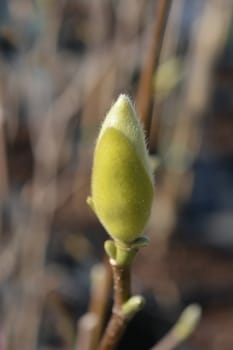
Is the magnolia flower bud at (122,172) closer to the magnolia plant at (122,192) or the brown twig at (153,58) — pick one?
the magnolia plant at (122,192)

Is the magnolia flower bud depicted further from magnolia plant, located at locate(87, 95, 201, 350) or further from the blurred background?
the blurred background

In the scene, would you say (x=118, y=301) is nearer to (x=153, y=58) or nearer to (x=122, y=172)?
(x=122, y=172)

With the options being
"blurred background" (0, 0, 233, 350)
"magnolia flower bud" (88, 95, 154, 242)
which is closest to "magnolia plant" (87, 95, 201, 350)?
"magnolia flower bud" (88, 95, 154, 242)

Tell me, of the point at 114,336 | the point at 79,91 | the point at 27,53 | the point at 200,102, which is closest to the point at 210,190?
the point at 200,102

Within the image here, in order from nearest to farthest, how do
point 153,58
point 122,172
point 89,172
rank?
point 122,172 → point 153,58 → point 89,172

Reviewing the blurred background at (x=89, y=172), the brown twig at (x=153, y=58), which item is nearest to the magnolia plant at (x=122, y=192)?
the brown twig at (x=153, y=58)

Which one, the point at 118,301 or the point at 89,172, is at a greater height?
the point at 118,301

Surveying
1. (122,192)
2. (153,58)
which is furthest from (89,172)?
(122,192)
